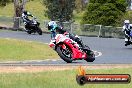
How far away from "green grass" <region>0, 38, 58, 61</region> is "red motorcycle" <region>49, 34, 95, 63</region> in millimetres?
4590

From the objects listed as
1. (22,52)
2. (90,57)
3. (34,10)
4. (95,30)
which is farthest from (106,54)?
(34,10)

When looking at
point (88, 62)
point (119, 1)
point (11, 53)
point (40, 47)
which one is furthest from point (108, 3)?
point (88, 62)

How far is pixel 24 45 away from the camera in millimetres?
27000

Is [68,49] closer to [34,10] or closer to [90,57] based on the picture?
[90,57]

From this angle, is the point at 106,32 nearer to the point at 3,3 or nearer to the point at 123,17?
the point at 123,17

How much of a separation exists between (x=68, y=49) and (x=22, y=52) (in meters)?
7.16

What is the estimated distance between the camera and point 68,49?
58.7 feet

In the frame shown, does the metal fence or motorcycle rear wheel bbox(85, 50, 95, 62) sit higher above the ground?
motorcycle rear wheel bbox(85, 50, 95, 62)

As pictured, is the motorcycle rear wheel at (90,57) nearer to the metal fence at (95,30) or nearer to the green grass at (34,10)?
the metal fence at (95,30)

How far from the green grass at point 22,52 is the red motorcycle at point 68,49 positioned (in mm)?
4590

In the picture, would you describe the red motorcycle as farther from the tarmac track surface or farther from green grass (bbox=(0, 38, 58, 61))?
green grass (bbox=(0, 38, 58, 61))

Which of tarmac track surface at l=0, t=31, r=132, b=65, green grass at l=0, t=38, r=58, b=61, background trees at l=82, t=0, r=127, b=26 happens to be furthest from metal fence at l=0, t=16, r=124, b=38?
green grass at l=0, t=38, r=58, b=61

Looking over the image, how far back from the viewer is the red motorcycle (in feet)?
57.1

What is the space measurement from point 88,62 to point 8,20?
3168 centimetres
